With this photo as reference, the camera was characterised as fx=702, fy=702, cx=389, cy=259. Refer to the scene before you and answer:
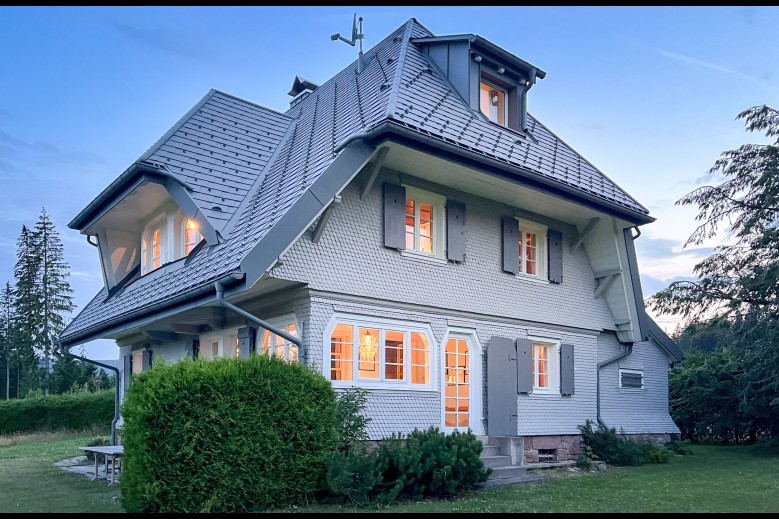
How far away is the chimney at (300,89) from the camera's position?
60.6 feet

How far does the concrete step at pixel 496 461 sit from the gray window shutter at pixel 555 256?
14.1 ft

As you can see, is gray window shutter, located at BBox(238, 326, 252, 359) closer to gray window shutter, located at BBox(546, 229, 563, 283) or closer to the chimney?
gray window shutter, located at BBox(546, 229, 563, 283)

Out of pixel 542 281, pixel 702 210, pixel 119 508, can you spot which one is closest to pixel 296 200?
pixel 119 508

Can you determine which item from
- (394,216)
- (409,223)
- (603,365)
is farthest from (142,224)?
(603,365)

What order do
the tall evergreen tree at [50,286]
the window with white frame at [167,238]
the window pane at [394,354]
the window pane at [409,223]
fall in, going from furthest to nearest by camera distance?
the tall evergreen tree at [50,286], the window with white frame at [167,238], the window pane at [409,223], the window pane at [394,354]

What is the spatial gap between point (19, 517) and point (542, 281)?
10.2 metres

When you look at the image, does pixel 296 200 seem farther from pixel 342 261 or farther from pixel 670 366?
pixel 670 366

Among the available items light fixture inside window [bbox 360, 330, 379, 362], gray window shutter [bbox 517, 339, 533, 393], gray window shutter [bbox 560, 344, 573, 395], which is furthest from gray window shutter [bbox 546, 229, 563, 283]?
light fixture inside window [bbox 360, 330, 379, 362]

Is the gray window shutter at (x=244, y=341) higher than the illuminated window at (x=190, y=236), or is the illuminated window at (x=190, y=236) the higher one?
the illuminated window at (x=190, y=236)

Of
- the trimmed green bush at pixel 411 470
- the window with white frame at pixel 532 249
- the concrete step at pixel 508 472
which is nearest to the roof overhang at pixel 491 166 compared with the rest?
the window with white frame at pixel 532 249

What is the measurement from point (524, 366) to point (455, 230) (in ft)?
10.3

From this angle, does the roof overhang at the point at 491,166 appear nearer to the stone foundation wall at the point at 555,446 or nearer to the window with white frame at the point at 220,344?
the window with white frame at the point at 220,344

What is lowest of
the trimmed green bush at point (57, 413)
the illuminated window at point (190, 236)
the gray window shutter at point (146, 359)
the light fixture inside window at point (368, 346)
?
the trimmed green bush at point (57, 413)

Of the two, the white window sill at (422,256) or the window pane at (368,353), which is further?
the white window sill at (422,256)
